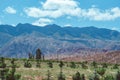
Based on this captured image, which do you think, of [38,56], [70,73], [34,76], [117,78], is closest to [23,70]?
[34,76]

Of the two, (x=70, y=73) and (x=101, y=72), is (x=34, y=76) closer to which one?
(x=70, y=73)

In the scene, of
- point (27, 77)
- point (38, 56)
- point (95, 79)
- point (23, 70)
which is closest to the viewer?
point (95, 79)

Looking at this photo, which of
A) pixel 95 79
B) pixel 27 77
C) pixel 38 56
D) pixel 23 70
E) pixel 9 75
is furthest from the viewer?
pixel 38 56

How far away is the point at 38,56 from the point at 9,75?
105355mm

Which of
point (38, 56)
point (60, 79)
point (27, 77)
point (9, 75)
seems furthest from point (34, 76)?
point (38, 56)

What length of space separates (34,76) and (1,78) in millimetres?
9757

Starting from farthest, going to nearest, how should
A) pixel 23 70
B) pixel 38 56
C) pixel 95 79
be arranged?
pixel 38 56 → pixel 23 70 → pixel 95 79

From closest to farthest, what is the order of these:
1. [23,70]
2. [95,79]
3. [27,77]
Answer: [95,79]
[27,77]
[23,70]

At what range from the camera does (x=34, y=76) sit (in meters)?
63.2

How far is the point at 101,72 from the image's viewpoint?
7044 centimetres

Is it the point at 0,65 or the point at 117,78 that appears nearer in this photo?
the point at 117,78

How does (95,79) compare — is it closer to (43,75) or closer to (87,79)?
(87,79)

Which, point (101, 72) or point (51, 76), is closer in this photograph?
point (51, 76)

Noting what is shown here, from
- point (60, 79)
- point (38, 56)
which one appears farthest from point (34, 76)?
point (38, 56)
